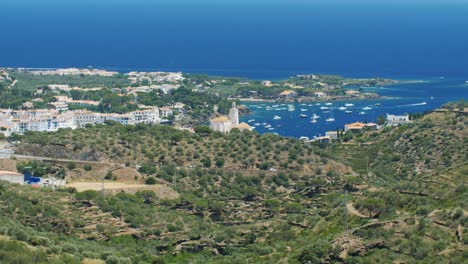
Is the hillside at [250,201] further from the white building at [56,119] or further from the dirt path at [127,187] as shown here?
the white building at [56,119]

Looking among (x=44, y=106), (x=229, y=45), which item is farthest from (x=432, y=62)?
(x=44, y=106)

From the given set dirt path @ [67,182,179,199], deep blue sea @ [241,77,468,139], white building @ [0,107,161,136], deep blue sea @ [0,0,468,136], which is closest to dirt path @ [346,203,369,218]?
dirt path @ [67,182,179,199]

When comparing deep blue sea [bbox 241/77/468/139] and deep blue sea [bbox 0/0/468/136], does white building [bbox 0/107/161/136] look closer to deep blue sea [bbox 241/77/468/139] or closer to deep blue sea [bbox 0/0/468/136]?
deep blue sea [bbox 241/77/468/139]

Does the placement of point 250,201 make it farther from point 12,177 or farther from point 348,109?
point 348,109

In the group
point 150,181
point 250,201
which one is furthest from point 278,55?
point 250,201

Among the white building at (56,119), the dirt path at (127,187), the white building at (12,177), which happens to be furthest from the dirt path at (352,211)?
the white building at (56,119)

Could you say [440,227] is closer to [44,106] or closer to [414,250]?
[414,250]
